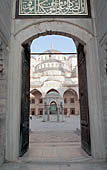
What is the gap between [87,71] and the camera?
3.49 m

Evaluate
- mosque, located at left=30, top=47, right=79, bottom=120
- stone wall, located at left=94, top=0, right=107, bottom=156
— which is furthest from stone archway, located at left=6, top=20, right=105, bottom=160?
mosque, located at left=30, top=47, right=79, bottom=120

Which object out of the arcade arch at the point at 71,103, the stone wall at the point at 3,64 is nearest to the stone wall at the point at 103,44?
the stone wall at the point at 3,64

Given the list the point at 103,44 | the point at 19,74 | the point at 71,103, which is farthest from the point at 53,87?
the point at 103,44

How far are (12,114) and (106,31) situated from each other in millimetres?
2873

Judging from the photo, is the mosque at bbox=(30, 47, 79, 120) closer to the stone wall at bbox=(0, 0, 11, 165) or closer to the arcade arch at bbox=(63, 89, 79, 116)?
the arcade arch at bbox=(63, 89, 79, 116)

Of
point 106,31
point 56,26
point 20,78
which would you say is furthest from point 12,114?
point 106,31

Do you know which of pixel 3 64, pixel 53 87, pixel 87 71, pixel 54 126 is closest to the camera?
pixel 3 64

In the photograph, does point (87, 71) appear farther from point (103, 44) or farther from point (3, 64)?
point (3, 64)

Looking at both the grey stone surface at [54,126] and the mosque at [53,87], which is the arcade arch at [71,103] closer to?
the mosque at [53,87]

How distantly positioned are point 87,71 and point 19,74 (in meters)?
1.81

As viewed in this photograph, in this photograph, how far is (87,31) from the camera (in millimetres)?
3590

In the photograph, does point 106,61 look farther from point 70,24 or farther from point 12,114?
point 12,114

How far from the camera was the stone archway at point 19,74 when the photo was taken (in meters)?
3.02

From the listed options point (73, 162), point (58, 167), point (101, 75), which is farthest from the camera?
Result: point (101, 75)
